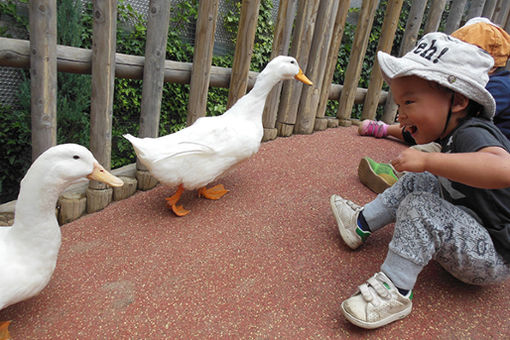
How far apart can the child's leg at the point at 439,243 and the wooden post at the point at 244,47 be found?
175 cm

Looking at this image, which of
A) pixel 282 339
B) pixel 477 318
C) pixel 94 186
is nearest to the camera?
pixel 282 339

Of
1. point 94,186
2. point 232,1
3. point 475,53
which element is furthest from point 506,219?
point 232,1

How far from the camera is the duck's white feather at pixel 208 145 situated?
5.87ft

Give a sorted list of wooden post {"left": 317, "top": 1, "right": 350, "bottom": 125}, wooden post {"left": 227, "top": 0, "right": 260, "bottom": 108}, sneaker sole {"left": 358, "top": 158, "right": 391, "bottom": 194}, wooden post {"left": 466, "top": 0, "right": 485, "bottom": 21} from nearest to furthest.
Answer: sneaker sole {"left": 358, "top": 158, "right": 391, "bottom": 194} < wooden post {"left": 227, "top": 0, "right": 260, "bottom": 108} < wooden post {"left": 317, "top": 1, "right": 350, "bottom": 125} < wooden post {"left": 466, "top": 0, "right": 485, "bottom": 21}

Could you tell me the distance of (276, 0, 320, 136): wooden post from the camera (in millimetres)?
2908

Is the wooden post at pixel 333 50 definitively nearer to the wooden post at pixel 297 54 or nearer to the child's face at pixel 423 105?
the wooden post at pixel 297 54

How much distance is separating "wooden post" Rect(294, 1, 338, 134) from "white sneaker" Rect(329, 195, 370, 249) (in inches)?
59.7

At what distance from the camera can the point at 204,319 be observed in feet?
4.27

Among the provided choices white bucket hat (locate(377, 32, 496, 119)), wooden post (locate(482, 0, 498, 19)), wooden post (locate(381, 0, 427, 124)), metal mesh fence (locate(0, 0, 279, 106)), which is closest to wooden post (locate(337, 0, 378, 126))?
wooden post (locate(381, 0, 427, 124))

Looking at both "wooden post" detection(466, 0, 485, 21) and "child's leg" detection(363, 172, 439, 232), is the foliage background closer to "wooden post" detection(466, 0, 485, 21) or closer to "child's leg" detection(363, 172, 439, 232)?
"wooden post" detection(466, 0, 485, 21)

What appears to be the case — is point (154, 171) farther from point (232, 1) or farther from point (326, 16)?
point (232, 1)

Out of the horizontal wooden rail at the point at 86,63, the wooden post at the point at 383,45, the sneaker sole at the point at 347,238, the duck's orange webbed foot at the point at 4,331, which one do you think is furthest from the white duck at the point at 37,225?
the wooden post at the point at 383,45

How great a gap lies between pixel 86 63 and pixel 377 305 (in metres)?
2.01

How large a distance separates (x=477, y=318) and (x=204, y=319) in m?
1.14
